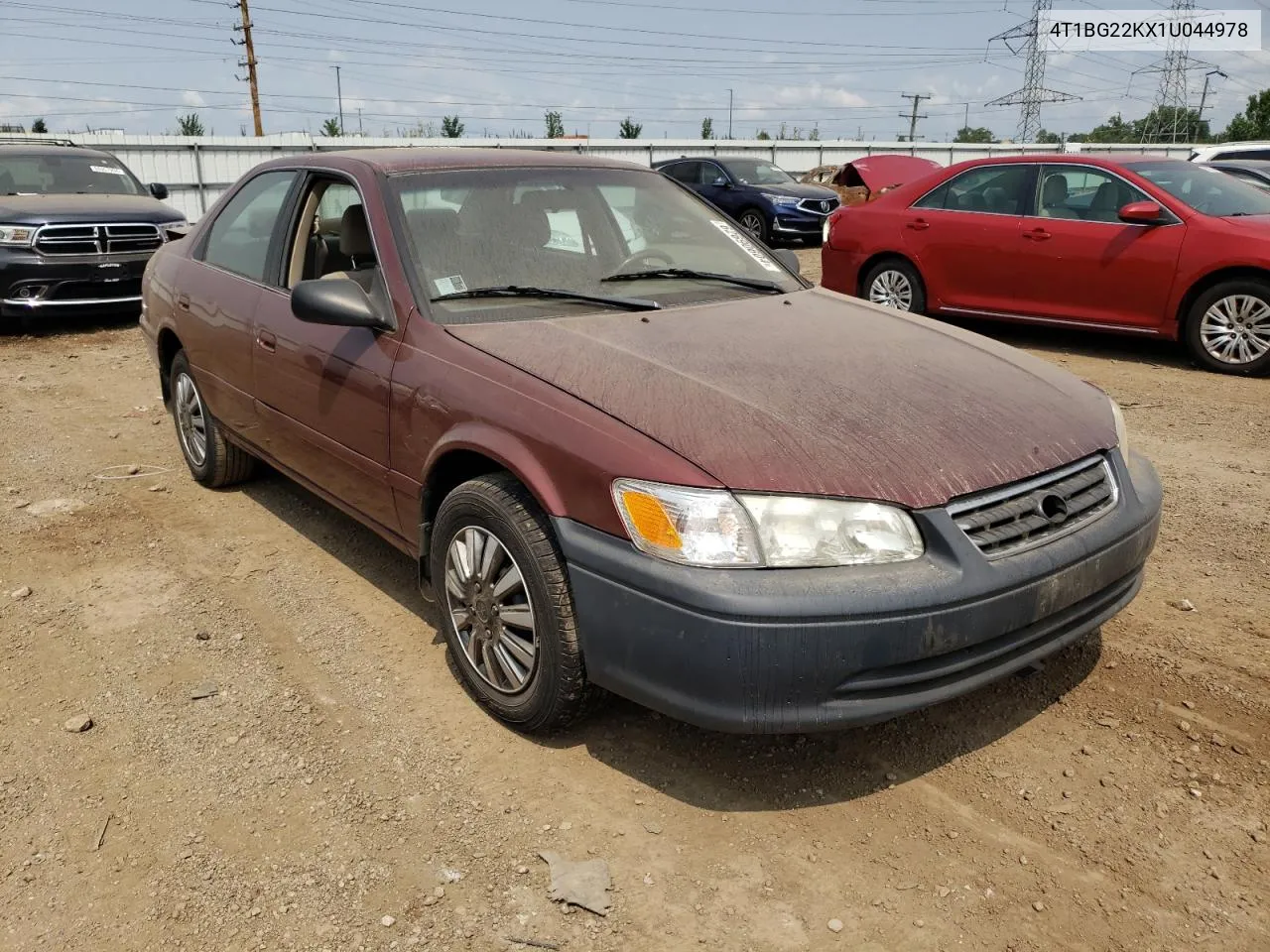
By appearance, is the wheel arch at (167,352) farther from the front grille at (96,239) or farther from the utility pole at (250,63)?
the utility pole at (250,63)

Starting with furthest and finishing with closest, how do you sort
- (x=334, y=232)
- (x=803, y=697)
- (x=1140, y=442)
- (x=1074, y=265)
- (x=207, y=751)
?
(x=1074, y=265)
(x=1140, y=442)
(x=334, y=232)
(x=207, y=751)
(x=803, y=697)

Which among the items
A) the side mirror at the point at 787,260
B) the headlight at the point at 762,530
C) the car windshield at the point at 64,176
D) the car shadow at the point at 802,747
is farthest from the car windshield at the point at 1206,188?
the car windshield at the point at 64,176

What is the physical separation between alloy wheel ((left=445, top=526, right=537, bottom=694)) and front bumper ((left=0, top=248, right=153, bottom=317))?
26.3 ft

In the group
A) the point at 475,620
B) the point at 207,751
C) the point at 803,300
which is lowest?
the point at 207,751

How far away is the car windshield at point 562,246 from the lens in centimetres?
346

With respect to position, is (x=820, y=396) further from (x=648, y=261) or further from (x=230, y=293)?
(x=230, y=293)

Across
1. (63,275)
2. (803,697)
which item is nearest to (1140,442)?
(803,697)

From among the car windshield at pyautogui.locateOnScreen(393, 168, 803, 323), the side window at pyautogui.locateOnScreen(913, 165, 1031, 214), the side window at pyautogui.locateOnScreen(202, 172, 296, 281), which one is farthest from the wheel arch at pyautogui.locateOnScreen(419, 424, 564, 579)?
the side window at pyautogui.locateOnScreen(913, 165, 1031, 214)

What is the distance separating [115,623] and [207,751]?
109 centimetres

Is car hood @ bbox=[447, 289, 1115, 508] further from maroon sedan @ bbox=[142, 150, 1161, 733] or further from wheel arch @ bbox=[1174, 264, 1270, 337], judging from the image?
wheel arch @ bbox=[1174, 264, 1270, 337]

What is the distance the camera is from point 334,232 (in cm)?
415

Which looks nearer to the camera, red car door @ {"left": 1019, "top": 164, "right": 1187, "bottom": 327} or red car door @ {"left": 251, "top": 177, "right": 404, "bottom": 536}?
red car door @ {"left": 251, "top": 177, "right": 404, "bottom": 536}

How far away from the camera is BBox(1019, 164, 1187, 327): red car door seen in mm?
7633

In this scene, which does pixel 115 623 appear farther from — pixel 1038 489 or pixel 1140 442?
pixel 1140 442
